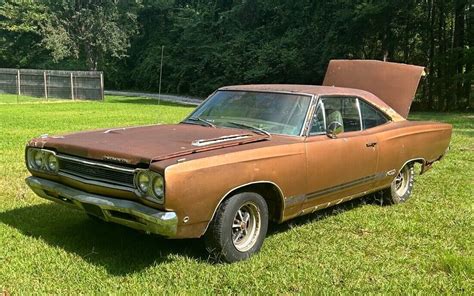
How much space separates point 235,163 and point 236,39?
35.6 metres

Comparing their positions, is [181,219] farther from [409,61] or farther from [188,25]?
[188,25]

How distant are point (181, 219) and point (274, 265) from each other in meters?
0.96

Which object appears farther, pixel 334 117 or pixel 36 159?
pixel 334 117

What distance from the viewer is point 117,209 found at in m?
3.99

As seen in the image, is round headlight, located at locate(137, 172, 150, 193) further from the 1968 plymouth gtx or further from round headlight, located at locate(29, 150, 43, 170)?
round headlight, located at locate(29, 150, 43, 170)

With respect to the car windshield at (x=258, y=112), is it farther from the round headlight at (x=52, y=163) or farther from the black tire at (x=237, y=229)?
the round headlight at (x=52, y=163)

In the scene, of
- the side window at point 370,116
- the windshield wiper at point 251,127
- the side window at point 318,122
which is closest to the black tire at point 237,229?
the windshield wiper at point 251,127

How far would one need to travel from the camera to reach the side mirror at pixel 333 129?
5.11 metres

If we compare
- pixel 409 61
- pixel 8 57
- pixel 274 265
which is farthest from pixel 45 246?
pixel 8 57

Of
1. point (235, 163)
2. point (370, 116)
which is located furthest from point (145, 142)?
point (370, 116)

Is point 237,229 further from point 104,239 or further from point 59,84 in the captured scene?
point 59,84

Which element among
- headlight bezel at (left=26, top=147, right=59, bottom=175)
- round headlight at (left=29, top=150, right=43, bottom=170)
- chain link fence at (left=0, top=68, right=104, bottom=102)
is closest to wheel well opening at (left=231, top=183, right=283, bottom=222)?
headlight bezel at (left=26, top=147, right=59, bottom=175)

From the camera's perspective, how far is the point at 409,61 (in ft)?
99.0

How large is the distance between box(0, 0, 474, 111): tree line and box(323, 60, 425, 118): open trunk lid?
19.3 metres
